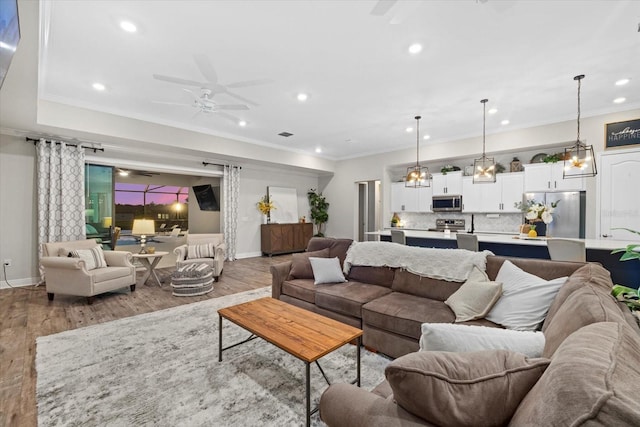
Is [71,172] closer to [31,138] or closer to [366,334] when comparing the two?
[31,138]

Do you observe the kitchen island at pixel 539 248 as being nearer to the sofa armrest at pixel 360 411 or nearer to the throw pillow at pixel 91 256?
the sofa armrest at pixel 360 411

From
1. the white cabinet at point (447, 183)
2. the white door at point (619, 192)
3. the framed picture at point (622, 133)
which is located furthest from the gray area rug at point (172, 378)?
the framed picture at point (622, 133)

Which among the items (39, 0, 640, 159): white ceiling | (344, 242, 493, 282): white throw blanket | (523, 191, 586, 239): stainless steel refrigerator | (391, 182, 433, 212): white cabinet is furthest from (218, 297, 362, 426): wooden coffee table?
(391, 182, 433, 212): white cabinet

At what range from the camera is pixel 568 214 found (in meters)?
4.91

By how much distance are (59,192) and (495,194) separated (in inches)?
331

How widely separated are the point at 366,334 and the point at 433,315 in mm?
620

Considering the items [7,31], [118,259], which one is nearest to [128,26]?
[7,31]

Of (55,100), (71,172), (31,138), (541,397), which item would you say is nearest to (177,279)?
(71,172)

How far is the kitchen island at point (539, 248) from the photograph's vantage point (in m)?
3.08

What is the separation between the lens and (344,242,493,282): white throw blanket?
2.56 metres

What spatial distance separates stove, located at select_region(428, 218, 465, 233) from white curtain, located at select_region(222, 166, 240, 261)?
5.21 m

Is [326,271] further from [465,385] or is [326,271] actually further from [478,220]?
[478,220]

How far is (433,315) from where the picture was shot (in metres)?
2.17

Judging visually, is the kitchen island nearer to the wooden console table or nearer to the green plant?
the wooden console table
